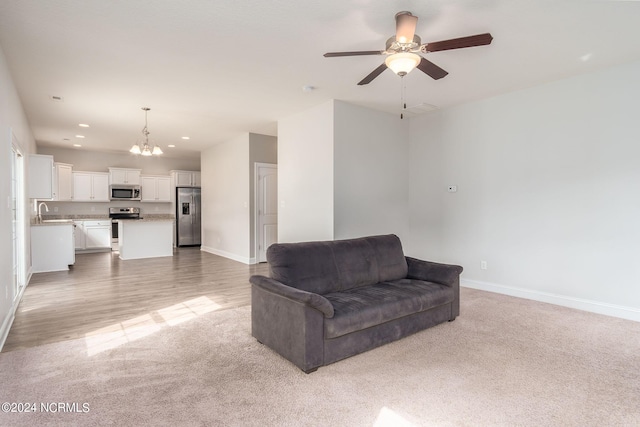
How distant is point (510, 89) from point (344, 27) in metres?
2.75

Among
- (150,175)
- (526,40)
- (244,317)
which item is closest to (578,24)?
(526,40)

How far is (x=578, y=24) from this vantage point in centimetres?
278

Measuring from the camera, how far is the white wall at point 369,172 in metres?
4.89

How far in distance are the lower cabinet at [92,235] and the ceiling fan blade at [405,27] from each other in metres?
8.96

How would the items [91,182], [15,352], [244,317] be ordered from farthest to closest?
→ [91,182]
[244,317]
[15,352]

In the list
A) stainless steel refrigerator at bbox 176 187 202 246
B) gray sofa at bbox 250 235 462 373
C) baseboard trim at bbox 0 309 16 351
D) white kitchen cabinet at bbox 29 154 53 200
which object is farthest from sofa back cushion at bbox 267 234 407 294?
stainless steel refrigerator at bbox 176 187 202 246

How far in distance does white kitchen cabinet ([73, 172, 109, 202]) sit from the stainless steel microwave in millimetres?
146

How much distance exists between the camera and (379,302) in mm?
2838

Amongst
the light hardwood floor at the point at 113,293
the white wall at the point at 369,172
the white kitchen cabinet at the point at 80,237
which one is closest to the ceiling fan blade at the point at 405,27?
the white wall at the point at 369,172

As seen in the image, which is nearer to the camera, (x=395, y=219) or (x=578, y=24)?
(x=578, y=24)

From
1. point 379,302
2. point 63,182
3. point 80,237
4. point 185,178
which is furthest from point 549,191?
point 63,182

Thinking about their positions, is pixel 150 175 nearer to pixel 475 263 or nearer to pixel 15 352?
pixel 15 352

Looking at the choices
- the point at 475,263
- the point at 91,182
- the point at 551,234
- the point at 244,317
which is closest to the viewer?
the point at 244,317

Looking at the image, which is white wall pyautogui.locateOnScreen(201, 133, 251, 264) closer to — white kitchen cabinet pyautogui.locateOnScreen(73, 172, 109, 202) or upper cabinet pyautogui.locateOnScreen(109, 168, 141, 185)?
upper cabinet pyautogui.locateOnScreen(109, 168, 141, 185)
